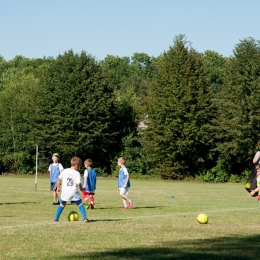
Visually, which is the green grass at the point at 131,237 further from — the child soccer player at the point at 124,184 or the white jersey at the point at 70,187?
the child soccer player at the point at 124,184

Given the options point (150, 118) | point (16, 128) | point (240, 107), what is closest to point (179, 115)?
point (150, 118)

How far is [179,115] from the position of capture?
59938 mm

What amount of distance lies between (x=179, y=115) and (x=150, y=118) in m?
3.56

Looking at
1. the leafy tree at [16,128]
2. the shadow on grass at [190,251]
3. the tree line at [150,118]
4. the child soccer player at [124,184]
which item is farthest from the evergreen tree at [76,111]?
the shadow on grass at [190,251]

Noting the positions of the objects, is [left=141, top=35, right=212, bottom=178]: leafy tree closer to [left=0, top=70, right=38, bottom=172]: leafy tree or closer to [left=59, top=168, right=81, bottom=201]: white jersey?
[left=0, top=70, right=38, bottom=172]: leafy tree

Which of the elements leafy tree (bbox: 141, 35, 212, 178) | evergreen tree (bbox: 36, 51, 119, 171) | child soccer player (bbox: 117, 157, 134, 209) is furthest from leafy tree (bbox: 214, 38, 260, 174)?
child soccer player (bbox: 117, 157, 134, 209)

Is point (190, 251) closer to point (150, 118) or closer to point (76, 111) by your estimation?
point (150, 118)

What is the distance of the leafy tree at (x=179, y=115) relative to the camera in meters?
59.6

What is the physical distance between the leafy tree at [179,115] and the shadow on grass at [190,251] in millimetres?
46871

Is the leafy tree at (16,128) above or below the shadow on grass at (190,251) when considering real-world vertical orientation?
above

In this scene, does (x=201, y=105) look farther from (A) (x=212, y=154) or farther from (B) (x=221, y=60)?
(B) (x=221, y=60)

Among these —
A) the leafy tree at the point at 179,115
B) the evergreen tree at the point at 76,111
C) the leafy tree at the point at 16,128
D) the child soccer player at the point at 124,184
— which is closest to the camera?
the child soccer player at the point at 124,184

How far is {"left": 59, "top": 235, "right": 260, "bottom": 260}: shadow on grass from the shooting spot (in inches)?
410

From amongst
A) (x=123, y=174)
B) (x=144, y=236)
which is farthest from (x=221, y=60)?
(x=144, y=236)
